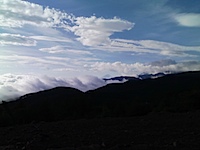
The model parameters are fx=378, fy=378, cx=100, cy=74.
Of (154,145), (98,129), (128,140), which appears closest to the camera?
(154,145)

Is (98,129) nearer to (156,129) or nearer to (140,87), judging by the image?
(156,129)

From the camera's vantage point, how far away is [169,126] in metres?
15.4

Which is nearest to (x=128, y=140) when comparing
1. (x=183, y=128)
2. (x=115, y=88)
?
(x=183, y=128)

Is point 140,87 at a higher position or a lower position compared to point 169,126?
higher

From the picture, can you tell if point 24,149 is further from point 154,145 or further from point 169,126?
point 169,126

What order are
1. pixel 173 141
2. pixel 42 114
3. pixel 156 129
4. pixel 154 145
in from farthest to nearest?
pixel 42 114 → pixel 156 129 → pixel 173 141 → pixel 154 145

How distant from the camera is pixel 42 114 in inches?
1340

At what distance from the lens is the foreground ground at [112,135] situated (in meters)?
11.5

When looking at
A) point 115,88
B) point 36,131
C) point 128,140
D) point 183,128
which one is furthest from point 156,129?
point 115,88

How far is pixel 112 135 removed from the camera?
13.7 meters

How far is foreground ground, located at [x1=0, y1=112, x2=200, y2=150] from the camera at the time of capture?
1150 cm

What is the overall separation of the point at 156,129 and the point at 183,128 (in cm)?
104

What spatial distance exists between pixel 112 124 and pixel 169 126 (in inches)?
111

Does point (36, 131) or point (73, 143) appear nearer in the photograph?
point (73, 143)
